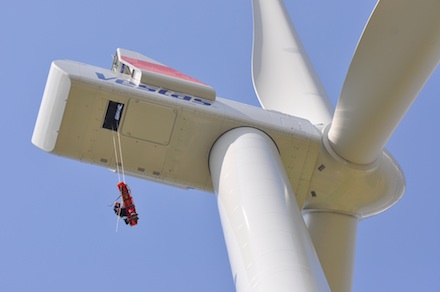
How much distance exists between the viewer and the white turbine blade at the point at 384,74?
14.7 metres

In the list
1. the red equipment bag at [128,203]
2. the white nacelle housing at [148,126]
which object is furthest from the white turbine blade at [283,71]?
the red equipment bag at [128,203]

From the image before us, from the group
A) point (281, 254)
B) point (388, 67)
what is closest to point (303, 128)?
point (388, 67)

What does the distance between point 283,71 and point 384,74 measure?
5.62m

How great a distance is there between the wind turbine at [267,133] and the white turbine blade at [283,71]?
1.00 metres

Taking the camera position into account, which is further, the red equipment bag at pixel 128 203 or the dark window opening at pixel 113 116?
the dark window opening at pixel 113 116

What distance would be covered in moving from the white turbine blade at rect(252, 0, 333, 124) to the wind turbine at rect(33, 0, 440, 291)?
1.00 metres

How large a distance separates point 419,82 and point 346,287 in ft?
14.6

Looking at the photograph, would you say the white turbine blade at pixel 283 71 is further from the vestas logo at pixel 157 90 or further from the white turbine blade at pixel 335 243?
the vestas logo at pixel 157 90

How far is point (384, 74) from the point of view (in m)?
15.6

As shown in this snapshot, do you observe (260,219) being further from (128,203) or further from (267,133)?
(267,133)

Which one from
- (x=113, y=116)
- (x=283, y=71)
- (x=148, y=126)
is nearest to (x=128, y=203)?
(x=148, y=126)

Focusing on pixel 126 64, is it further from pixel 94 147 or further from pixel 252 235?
pixel 252 235

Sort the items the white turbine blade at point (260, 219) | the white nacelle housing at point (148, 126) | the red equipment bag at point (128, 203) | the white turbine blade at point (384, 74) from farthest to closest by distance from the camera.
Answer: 1. the white nacelle housing at point (148, 126)
2. the red equipment bag at point (128, 203)
3. the white turbine blade at point (384, 74)
4. the white turbine blade at point (260, 219)

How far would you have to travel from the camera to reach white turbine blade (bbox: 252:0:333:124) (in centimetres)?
2020
